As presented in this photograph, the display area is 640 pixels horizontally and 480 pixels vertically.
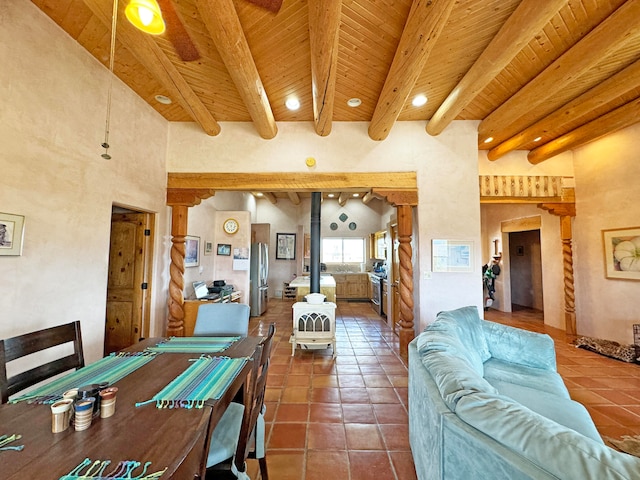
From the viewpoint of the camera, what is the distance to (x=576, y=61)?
92.0 inches

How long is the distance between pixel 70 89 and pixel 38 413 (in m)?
2.66

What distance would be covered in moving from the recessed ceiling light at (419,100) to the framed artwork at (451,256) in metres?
1.78

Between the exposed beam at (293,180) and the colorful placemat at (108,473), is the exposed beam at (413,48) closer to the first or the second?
the exposed beam at (293,180)

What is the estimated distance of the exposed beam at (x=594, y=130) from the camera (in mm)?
3369

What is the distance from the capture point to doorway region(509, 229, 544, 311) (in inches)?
287

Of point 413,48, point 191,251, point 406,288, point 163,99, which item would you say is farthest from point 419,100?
point 191,251

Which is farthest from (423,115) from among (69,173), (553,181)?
(69,173)

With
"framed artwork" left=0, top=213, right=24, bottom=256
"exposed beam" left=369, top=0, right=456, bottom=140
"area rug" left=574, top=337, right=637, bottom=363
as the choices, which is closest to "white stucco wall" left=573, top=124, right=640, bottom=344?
"area rug" left=574, top=337, right=637, bottom=363

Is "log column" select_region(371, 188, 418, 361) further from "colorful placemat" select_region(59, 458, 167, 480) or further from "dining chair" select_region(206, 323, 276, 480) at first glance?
"colorful placemat" select_region(59, 458, 167, 480)

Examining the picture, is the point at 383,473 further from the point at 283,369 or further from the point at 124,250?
the point at 124,250

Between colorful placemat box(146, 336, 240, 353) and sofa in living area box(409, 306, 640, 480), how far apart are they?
4.35 feet

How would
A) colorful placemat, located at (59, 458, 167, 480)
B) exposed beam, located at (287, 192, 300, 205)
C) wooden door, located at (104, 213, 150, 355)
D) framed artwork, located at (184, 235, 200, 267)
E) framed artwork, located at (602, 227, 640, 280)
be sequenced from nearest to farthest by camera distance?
colorful placemat, located at (59, 458, 167, 480) → wooden door, located at (104, 213, 150, 355) → framed artwork, located at (602, 227, 640, 280) → framed artwork, located at (184, 235, 200, 267) → exposed beam, located at (287, 192, 300, 205)

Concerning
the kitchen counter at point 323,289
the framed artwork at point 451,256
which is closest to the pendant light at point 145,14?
the framed artwork at point 451,256

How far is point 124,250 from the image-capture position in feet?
11.8
